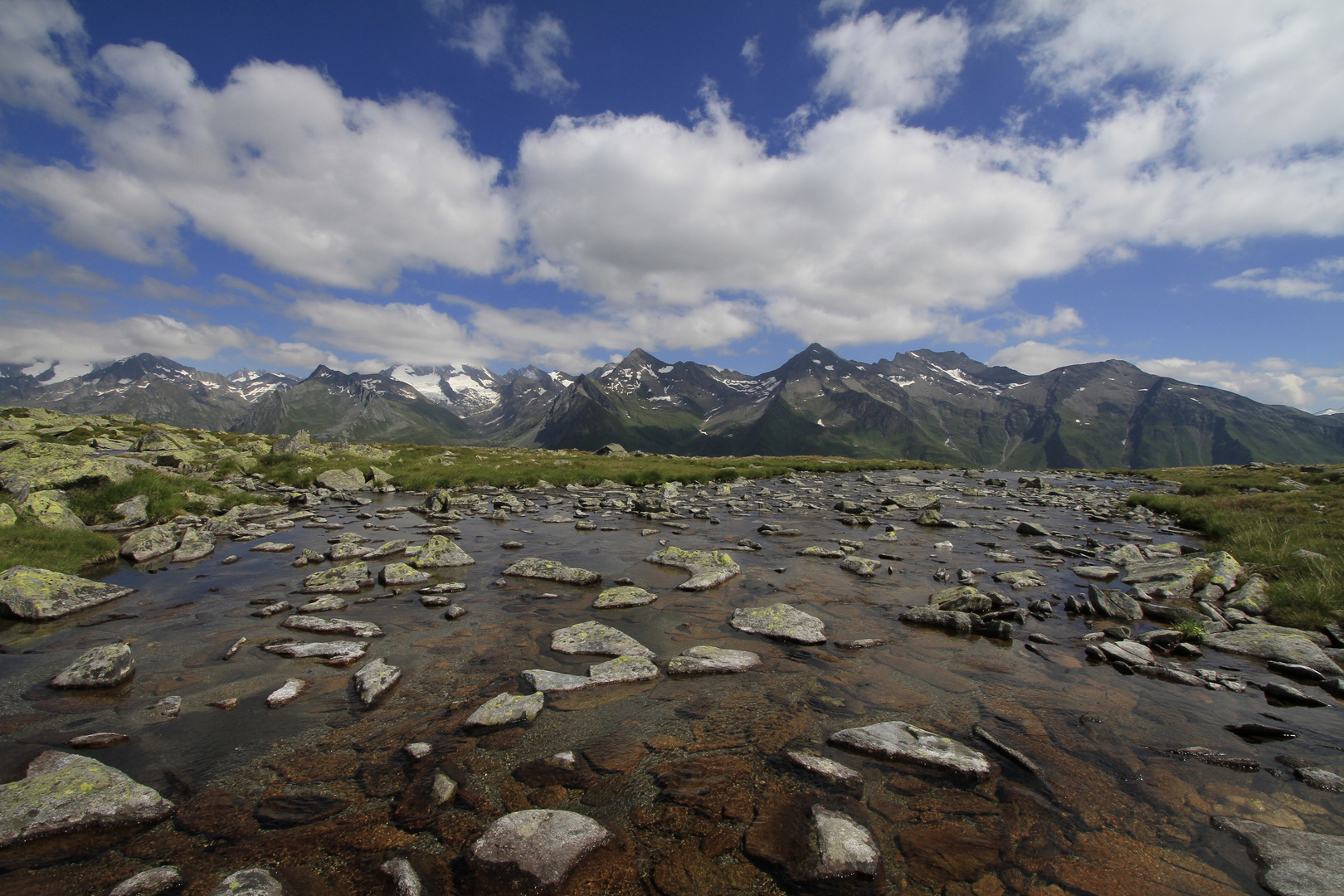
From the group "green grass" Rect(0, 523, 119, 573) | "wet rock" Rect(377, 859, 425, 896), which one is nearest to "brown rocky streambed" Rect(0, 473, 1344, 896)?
"wet rock" Rect(377, 859, 425, 896)

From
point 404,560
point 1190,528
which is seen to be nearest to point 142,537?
point 404,560

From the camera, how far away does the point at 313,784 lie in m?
5.45

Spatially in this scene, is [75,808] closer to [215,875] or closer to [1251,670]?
[215,875]

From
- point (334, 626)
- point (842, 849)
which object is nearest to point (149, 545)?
point (334, 626)

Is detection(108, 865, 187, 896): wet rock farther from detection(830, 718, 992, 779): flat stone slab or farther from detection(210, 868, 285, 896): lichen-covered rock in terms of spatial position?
detection(830, 718, 992, 779): flat stone slab

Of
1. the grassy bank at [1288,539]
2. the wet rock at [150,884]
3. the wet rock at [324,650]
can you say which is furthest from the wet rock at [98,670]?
the grassy bank at [1288,539]

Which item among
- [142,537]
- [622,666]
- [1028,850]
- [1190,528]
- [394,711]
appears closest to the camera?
[1028,850]

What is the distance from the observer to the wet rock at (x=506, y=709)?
6.70 metres

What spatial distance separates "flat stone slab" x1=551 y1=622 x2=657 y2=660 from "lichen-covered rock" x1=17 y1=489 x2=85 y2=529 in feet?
51.7

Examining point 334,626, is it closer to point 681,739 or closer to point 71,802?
point 71,802

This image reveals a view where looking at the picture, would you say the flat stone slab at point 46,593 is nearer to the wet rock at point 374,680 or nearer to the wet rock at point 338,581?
the wet rock at point 338,581

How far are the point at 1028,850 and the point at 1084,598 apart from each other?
32.8 ft

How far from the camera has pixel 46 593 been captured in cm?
1005

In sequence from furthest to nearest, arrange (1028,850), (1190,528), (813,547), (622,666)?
1. (1190,528)
2. (813,547)
3. (622,666)
4. (1028,850)
